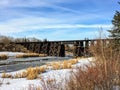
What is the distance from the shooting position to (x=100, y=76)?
9.32m

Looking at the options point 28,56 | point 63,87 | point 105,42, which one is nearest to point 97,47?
point 105,42

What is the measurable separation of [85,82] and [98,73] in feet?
1.47

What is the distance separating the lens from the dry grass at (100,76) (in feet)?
30.0

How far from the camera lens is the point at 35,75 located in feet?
47.1

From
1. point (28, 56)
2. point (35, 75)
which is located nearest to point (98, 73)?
point (35, 75)

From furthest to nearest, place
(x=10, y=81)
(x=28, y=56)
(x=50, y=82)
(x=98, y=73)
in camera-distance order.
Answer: (x=28, y=56), (x=10, y=81), (x=98, y=73), (x=50, y=82)

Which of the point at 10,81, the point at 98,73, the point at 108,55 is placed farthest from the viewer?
the point at 10,81

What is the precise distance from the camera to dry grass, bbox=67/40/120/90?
9.13 m

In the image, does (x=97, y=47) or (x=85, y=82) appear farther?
(x=97, y=47)

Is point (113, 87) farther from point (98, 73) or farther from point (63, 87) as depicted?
point (63, 87)

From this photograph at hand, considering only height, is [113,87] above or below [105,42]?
below

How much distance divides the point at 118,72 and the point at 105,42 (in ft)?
3.93

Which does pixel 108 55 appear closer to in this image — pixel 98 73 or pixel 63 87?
pixel 98 73

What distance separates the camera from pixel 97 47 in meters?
10.6
